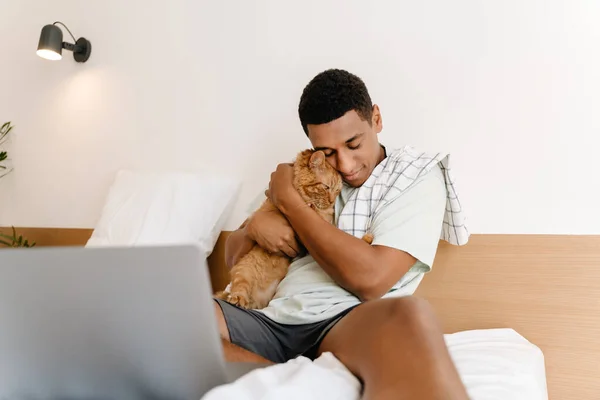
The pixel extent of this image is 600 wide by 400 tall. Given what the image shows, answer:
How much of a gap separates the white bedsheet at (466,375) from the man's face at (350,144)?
46 centimetres

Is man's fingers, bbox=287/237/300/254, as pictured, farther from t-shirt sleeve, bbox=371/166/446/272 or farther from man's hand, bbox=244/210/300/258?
t-shirt sleeve, bbox=371/166/446/272

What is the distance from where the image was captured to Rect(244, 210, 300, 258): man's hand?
3.78 feet

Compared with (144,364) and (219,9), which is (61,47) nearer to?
(219,9)

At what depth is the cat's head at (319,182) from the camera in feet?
3.86

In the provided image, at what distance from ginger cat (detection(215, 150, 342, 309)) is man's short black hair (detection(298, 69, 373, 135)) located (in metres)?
0.10

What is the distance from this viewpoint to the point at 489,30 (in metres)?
1.32

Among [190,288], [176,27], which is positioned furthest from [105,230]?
[190,288]

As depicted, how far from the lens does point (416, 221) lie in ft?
3.35

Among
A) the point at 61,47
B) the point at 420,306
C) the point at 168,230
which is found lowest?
the point at 168,230

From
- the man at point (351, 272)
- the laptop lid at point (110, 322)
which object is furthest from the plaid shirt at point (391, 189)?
the laptop lid at point (110, 322)

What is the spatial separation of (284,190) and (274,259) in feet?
0.62

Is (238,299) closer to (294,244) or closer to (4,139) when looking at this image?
(294,244)

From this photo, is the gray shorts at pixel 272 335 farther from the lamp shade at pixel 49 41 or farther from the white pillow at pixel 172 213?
the lamp shade at pixel 49 41

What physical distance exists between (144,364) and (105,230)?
1456 mm
